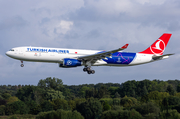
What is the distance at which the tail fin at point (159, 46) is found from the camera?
62625 millimetres

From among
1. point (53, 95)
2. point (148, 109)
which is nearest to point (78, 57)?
point (148, 109)

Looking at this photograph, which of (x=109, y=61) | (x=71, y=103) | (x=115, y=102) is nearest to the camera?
(x=109, y=61)

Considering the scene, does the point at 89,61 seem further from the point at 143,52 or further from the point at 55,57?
the point at 143,52

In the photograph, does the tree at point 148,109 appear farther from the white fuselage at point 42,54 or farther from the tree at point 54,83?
the tree at point 54,83

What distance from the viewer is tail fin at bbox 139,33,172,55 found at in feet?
205

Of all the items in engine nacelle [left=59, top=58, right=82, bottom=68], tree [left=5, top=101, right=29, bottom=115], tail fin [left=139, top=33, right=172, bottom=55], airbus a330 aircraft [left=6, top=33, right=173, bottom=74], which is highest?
tail fin [left=139, top=33, right=172, bottom=55]

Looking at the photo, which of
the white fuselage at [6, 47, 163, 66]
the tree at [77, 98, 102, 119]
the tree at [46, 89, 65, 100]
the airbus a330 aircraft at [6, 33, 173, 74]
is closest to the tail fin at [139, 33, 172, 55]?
the airbus a330 aircraft at [6, 33, 173, 74]

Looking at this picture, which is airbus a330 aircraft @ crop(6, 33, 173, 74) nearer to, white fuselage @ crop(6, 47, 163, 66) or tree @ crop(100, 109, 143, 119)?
white fuselage @ crop(6, 47, 163, 66)

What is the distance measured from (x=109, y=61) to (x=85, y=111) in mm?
35861

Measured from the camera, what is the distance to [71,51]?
54.5 metres

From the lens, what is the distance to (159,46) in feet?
209

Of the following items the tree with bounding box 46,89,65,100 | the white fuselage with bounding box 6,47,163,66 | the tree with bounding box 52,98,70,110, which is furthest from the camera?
the tree with bounding box 46,89,65,100

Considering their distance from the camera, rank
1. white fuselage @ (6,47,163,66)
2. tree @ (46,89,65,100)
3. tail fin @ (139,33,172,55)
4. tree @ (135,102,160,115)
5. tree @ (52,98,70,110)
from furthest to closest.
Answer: tree @ (46,89,65,100)
tree @ (52,98,70,110)
tree @ (135,102,160,115)
tail fin @ (139,33,172,55)
white fuselage @ (6,47,163,66)

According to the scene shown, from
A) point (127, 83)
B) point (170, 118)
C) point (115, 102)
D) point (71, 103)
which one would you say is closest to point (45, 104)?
point (71, 103)
